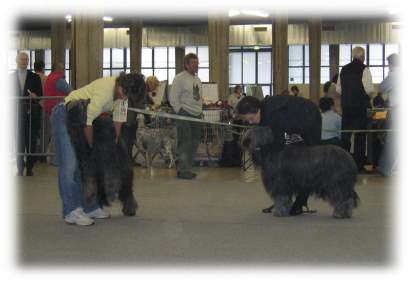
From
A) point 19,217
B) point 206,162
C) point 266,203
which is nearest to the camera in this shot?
point 19,217

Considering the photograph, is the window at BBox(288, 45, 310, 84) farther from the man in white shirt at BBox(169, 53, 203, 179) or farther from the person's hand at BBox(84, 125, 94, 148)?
the person's hand at BBox(84, 125, 94, 148)

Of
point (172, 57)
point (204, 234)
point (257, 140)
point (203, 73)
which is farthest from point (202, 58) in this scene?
point (204, 234)

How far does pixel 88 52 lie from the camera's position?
33.1 ft

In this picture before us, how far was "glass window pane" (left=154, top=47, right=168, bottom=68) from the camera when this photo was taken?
30184 millimetres

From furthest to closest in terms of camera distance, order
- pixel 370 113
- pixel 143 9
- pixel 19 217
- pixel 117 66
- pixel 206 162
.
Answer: pixel 117 66
pixel 206 162
pixel 370 113
pixel 19 217
pixel 143 9

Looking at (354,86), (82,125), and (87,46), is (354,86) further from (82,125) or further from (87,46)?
(82,125)

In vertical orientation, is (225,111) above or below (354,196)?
above

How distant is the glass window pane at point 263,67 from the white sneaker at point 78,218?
82.6ft

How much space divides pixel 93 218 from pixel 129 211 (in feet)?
1.04

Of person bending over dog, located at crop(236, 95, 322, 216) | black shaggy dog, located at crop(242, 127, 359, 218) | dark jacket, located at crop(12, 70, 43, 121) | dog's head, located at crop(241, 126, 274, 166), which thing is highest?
dark jacket, located at crop(12, 70, 43, 121)

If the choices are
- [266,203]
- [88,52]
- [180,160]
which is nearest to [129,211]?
[266,203]

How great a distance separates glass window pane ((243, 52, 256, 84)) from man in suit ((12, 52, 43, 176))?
2106 cm

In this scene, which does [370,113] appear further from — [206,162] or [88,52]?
[88,52]

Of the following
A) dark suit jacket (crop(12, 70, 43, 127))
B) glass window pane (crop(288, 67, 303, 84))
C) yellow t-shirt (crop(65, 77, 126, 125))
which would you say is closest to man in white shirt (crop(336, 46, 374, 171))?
dark suit jacket (crop(12, 70, 43, 127))
